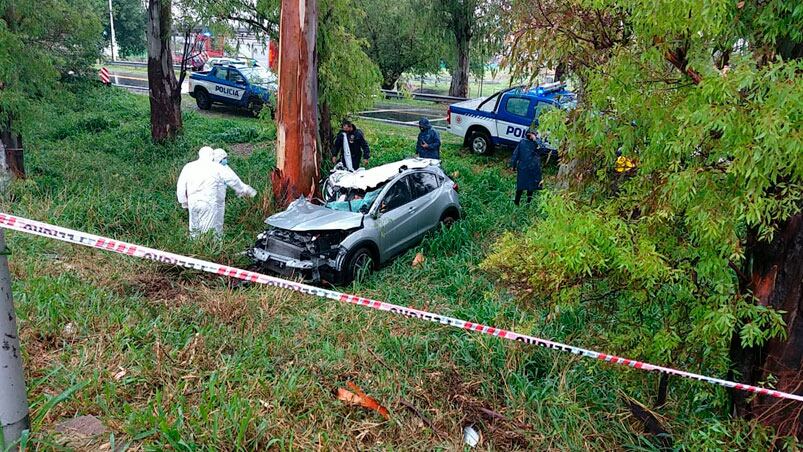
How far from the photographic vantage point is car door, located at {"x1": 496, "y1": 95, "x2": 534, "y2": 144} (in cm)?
1472

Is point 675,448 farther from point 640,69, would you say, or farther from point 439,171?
point 439,171

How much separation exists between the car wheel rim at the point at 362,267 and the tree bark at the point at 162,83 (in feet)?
31.4

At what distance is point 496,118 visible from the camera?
15.2 meters

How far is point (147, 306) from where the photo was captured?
235 inches

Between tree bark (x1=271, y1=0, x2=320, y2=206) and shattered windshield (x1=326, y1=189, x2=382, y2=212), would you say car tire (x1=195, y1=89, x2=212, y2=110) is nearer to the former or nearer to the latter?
tree bark (x1=271, y1=0, x2=320, y2=206)

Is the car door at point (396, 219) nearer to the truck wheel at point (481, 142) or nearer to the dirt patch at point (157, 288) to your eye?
the dirt patch at point (157, 288)

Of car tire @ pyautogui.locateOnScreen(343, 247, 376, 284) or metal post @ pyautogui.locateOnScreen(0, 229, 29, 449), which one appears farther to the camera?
car tire @ pyautogui.locateOnScreen(343, 247, 376, 284)

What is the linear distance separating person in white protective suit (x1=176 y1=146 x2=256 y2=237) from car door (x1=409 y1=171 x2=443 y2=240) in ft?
8.43

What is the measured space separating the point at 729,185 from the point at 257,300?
4.56 m

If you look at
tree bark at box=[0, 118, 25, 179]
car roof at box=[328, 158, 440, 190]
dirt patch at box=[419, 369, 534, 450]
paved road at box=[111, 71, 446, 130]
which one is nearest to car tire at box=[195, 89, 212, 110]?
paved road at box=[111, 71, 446, 130]

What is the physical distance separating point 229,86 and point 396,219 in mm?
14580

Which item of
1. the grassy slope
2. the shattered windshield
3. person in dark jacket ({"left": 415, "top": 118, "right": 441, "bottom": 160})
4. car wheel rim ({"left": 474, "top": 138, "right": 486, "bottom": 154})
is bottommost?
the grassy slope

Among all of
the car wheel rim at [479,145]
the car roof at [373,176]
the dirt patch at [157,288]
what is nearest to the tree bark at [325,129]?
the car roof at [373,176]

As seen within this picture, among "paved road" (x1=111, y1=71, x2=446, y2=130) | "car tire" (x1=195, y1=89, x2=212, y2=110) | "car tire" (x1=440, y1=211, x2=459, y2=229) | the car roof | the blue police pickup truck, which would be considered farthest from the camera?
"car tire" (x1=195, y1=89, x2=212, y2=110)
